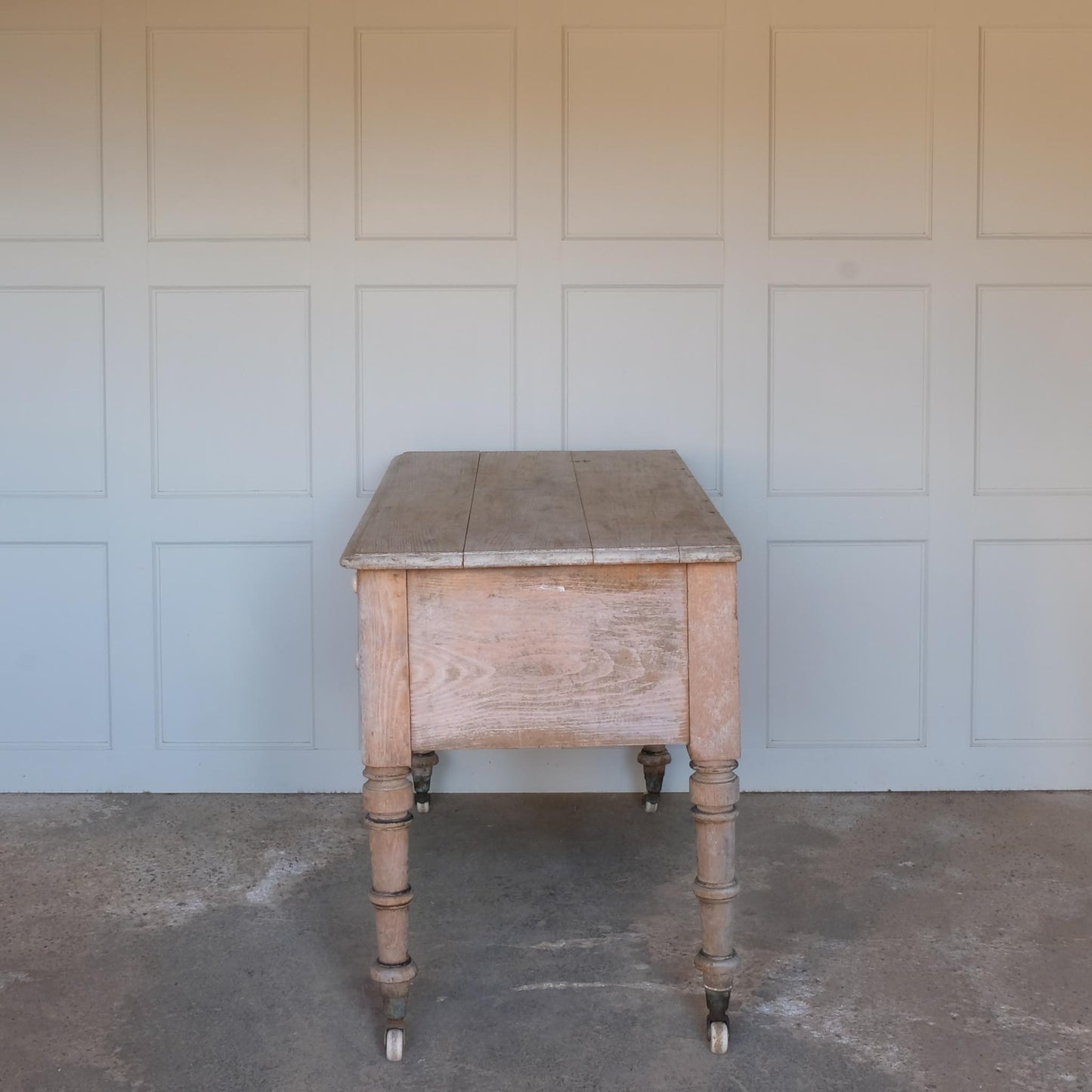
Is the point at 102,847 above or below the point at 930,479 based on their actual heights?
below

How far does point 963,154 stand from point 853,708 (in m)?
1.63

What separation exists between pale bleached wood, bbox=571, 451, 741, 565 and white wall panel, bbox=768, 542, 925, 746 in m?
0.66

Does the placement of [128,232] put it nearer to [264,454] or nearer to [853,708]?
[264,454]

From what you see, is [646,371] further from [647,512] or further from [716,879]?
[716,879]

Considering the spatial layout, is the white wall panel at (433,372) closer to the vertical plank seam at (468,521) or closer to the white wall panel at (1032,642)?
the vertical plank seam at (468,521)

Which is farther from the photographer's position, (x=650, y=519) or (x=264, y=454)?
(x=264, y=454)

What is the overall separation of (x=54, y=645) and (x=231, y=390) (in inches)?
36.6

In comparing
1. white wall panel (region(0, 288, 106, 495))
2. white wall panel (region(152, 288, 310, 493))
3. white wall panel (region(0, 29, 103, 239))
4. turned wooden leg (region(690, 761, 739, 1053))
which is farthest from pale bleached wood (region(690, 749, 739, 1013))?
white wall panel (region(0, 29, 103, 239))

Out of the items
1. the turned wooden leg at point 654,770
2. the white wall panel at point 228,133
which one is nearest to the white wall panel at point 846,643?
the turned wooden leg at point 654,770

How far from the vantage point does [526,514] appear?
239 cm

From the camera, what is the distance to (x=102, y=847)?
3084 millimetres

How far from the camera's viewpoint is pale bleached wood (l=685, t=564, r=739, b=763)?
2.14 m

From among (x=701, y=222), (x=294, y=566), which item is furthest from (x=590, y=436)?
(x=294, y=566)

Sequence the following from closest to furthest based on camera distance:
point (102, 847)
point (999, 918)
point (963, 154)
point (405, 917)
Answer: point (405, 917) → point (999, 918) → point (102, 847) → point (963, 154)
